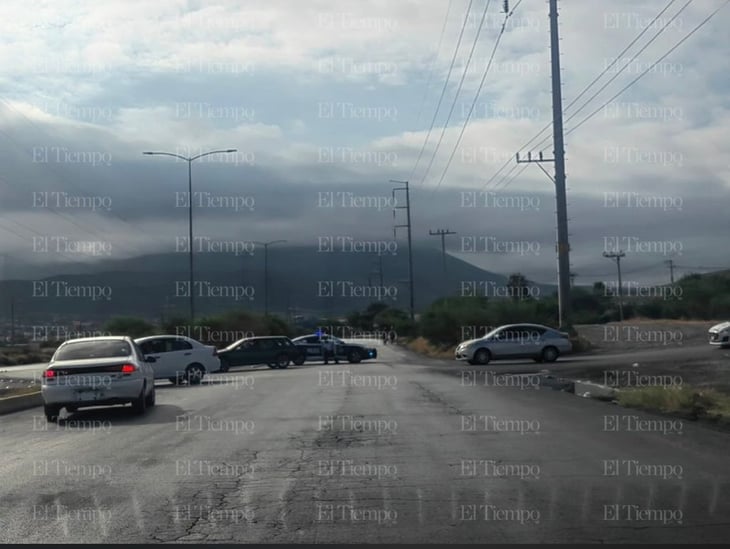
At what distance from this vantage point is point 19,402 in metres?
22.3

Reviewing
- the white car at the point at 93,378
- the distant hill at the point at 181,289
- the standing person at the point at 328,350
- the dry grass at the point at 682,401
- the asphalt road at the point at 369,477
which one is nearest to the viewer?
the asphalt road at the point at 369,477

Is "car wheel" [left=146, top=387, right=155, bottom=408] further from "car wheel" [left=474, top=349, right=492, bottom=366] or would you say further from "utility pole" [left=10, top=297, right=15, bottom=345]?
"utility pole" [left=10, top=297, right=15, bottom=345]

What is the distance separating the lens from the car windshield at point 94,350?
62.4 ft

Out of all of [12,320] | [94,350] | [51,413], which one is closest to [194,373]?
[94,350]

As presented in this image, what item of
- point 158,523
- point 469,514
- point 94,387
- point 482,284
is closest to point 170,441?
point 94,387

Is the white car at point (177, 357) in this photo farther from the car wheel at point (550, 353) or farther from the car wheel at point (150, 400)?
the car wheel at point (550, 353)

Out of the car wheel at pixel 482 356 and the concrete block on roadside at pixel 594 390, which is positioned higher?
the car wheel at pixel 482 356

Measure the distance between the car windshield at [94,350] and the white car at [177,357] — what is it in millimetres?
11530

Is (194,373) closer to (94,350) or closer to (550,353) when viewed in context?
(94,350)

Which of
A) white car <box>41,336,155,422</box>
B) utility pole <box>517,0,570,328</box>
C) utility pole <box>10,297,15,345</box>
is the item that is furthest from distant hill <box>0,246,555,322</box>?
white car <box>41,336,155,422</box>

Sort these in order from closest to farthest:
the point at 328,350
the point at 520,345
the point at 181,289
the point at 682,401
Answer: the point at 682,401 → the point at 520,345 → the point at 328,350 → the point at 181,289

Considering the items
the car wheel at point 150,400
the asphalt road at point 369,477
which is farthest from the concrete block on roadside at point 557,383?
the car wheel at point 150,400

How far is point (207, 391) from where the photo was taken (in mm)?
26094

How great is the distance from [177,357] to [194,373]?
0.89 meters
